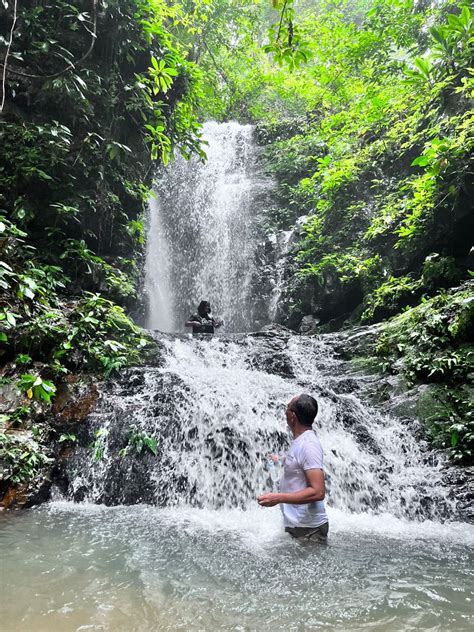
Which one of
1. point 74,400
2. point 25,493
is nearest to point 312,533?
point 25,493

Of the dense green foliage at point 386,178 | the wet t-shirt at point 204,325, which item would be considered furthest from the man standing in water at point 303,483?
the wet t-shirt at point 204,325

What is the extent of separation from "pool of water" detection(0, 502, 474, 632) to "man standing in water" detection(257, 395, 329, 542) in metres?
0.14

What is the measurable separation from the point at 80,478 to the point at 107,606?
320 centimetres

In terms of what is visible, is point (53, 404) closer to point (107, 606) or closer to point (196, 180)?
point (107, 606)

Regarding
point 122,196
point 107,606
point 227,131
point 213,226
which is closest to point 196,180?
point 213,226

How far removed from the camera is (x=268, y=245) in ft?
50.7

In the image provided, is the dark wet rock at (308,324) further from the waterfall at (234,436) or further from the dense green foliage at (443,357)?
the dense green foliage at (443,357)

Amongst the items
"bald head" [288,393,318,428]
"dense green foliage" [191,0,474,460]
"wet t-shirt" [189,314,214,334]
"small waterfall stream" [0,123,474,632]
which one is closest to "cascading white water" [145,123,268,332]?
"dense green foliage" [191,0,474,460]

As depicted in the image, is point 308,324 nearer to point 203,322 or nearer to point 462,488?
point 203,322

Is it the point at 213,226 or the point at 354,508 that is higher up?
the point at 213,226

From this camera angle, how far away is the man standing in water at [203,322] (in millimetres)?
11242

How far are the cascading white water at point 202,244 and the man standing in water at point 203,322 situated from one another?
2755mm

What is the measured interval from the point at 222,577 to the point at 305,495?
76 cm

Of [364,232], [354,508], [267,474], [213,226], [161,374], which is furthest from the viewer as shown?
[213,226]
